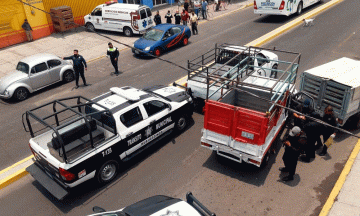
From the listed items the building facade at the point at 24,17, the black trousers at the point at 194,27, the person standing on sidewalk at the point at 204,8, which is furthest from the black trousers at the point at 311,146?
the person standing on sidewalk at the point at 204,8

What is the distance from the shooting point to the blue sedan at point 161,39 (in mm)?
16375

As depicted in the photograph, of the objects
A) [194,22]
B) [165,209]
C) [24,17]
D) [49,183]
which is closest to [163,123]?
[49,183]

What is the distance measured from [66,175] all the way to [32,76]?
7775 millimetres

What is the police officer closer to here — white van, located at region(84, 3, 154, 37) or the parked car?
the parked car

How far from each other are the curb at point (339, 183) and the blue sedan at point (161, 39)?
36.3ft

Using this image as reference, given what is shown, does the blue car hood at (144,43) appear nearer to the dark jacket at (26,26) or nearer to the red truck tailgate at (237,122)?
the dark jacket at (26,26)

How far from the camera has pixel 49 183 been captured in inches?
283

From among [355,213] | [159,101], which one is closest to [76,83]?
[159,101]

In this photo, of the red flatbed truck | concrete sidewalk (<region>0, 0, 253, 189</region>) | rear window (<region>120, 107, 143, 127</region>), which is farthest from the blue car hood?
the red flatbed truck

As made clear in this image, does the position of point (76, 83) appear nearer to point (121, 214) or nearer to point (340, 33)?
point (121, 214)

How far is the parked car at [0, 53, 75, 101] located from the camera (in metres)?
12.4

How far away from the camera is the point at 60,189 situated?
7008 millimetres

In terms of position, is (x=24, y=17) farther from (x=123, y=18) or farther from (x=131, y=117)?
(x=131, y=117)

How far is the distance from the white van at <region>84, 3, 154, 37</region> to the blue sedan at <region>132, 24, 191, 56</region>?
2909mm
